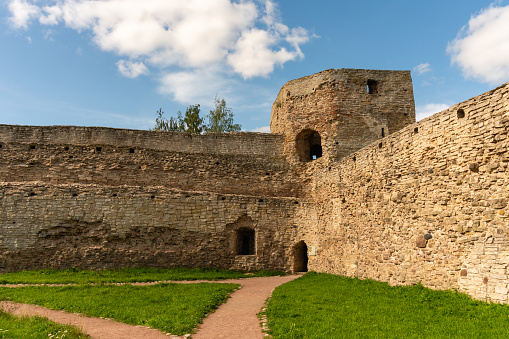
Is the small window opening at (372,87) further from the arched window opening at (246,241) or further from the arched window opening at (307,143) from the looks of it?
the arched window opening at (246,241)

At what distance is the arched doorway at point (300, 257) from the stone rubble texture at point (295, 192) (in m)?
0.27

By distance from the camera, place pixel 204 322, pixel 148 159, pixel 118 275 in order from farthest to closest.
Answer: pixel 148 159 < pixel 118 275 < pixel 204 322

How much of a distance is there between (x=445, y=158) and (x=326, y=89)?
10999 mm

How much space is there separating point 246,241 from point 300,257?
2.60 meters

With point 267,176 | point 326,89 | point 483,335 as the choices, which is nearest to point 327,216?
point 267,176

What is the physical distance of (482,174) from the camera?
7.96 metres

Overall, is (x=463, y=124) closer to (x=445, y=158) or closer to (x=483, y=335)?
(x=445, y=158)

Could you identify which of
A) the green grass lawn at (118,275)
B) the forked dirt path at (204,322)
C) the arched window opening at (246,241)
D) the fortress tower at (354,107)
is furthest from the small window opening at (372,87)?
the forked dirt path at (204,322)

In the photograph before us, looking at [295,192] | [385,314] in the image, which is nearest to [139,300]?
[385,314]

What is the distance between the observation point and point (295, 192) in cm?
1948

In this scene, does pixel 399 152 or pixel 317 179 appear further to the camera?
pixel 317 179

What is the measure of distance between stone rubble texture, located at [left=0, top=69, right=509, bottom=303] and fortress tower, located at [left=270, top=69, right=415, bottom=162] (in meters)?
0.06

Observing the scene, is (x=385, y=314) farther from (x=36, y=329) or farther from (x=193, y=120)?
(x=193, y=120)

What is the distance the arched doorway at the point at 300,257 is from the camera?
17033 mm
